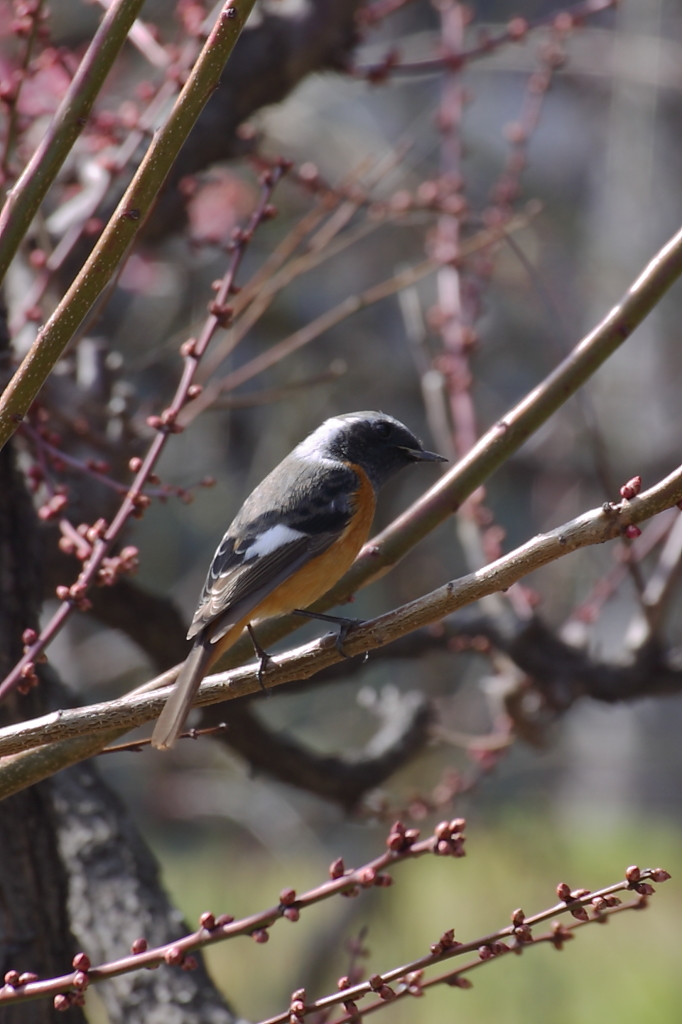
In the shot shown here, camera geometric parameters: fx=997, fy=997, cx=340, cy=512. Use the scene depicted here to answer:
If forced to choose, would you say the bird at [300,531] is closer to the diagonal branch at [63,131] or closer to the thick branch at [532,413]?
the thick branch at [532,413]

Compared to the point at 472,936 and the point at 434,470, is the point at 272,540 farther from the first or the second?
the point at 434,470

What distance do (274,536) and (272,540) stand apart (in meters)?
0.02

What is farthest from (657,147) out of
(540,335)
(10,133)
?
(10,133)

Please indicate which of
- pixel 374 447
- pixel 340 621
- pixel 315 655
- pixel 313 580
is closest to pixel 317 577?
pixel 313 580

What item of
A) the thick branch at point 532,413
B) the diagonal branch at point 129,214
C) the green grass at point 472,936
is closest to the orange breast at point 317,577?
the thick branch at point 532,413

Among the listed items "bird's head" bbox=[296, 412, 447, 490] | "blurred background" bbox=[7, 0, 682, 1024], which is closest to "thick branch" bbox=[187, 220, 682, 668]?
"bird's head" bbox=[296, 412, 447, 490]

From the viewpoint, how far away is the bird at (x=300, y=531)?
94.3 inches

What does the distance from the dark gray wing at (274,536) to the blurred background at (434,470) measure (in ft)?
2.98

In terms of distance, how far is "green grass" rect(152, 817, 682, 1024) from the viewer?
6.95 m

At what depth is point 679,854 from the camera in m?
10.8

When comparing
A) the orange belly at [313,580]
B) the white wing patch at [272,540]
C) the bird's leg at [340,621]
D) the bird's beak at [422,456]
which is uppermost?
the bird's beak at [422,456]

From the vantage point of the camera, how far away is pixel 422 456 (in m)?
3.06

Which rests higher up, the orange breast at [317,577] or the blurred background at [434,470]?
the blurred background at [434,470]

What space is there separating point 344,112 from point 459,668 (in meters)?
5.65
